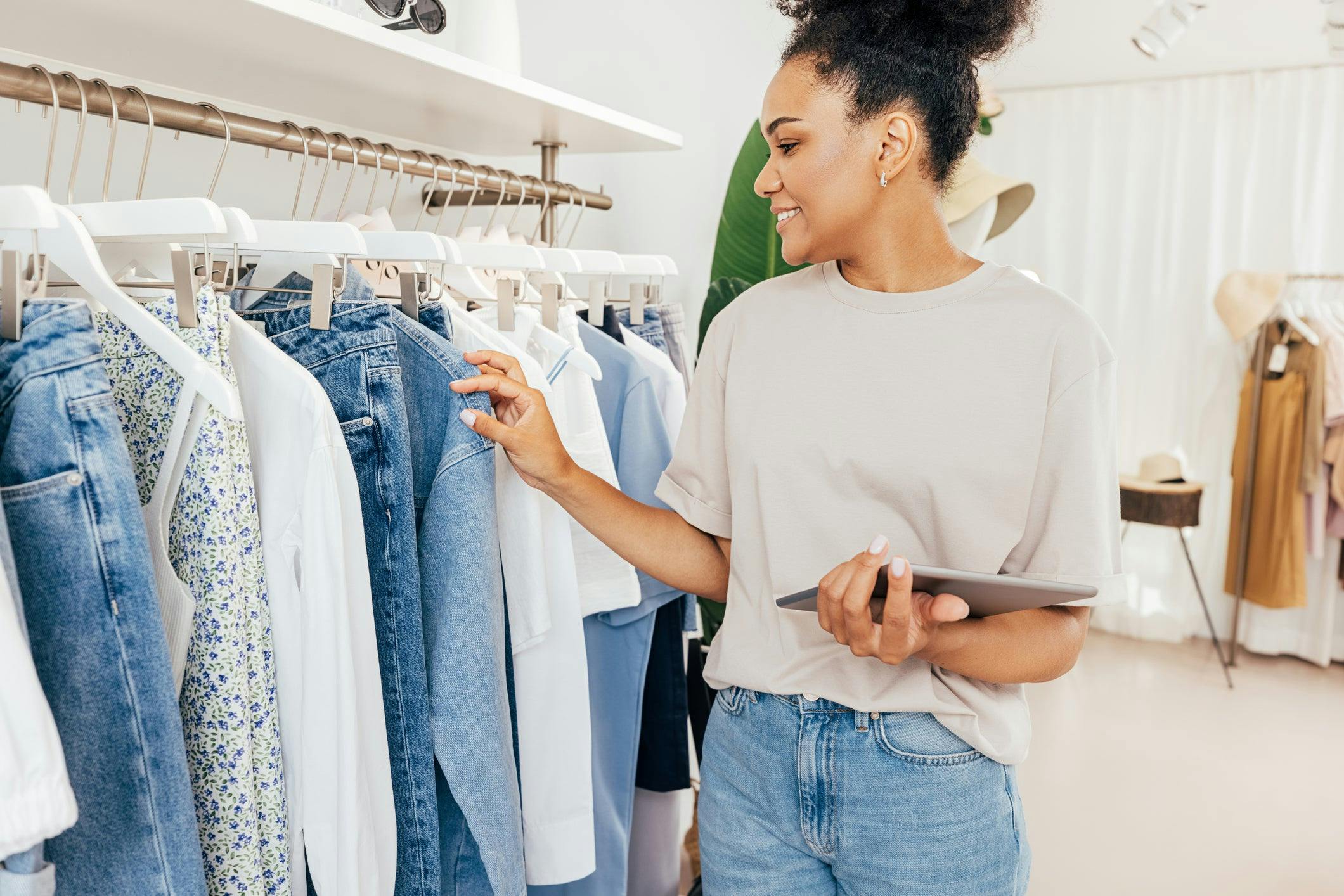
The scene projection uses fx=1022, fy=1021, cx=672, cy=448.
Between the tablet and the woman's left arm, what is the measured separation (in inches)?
1.6

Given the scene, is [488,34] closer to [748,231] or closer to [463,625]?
[748,231]

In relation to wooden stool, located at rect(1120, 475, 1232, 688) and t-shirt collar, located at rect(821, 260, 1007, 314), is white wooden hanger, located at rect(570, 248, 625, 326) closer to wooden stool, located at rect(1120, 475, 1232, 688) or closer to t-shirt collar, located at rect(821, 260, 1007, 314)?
t-shirt collar, located at rect(821, 260, 1007, 314)

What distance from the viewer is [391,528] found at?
102 centimetres

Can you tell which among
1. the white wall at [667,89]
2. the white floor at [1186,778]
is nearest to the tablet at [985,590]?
the white wall at [667,89]

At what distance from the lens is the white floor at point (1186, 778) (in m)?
2.65

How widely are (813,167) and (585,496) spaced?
45 cm

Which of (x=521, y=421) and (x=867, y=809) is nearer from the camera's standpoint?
(x=867, y=809)

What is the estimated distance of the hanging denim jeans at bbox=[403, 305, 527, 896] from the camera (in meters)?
1.06

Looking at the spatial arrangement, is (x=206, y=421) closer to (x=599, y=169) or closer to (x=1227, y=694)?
(x=599, y=169)

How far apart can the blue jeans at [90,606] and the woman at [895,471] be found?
1.29 ft

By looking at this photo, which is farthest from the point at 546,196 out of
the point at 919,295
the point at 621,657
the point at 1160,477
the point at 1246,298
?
the point at 1246,298

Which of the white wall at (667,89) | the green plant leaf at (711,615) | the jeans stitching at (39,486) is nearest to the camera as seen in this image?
the jeans stitching at (39,486)

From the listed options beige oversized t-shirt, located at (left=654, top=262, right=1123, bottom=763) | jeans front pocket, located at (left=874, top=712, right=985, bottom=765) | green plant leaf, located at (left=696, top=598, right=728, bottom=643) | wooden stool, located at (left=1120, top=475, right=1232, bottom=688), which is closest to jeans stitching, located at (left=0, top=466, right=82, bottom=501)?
beige oversized t-shirt, located at (left=654, top=262, right=1123, bottom=763)

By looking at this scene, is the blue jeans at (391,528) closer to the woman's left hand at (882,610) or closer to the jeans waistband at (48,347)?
the jeans waistband at (48,347)
